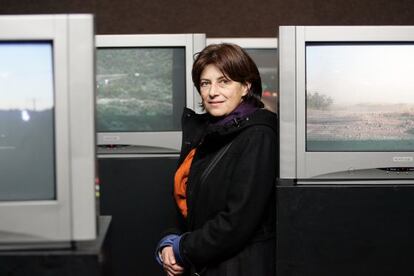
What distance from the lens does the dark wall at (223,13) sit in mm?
3779

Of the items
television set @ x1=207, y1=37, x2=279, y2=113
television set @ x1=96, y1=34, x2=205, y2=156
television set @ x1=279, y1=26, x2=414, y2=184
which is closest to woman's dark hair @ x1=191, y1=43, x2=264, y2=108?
television set @ x1=279, y1=26, x2=414, y2=184

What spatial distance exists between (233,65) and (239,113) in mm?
135

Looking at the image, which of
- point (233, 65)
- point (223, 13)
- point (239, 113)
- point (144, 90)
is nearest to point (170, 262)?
point (239, 113)

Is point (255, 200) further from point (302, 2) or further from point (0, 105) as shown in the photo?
point (302, 2)

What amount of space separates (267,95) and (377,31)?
1.29 meters

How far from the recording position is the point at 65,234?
3.10 feet

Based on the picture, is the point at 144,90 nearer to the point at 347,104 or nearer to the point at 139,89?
the point at 139,89

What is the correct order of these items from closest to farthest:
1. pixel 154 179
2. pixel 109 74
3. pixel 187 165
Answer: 1. pixel 187 165
2. pixel 154 179
3. pixel 109 74

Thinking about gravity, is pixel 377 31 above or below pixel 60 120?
above

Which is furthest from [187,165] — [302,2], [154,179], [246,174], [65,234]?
[302,2]

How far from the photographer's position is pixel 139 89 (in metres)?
2.33

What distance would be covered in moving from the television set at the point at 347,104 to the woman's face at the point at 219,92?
0.50 feet

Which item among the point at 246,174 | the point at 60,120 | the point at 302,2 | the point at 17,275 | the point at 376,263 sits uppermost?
the point at 302,2

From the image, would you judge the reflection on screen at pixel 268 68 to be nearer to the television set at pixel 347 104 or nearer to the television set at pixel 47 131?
the television set at pixel 347 104
